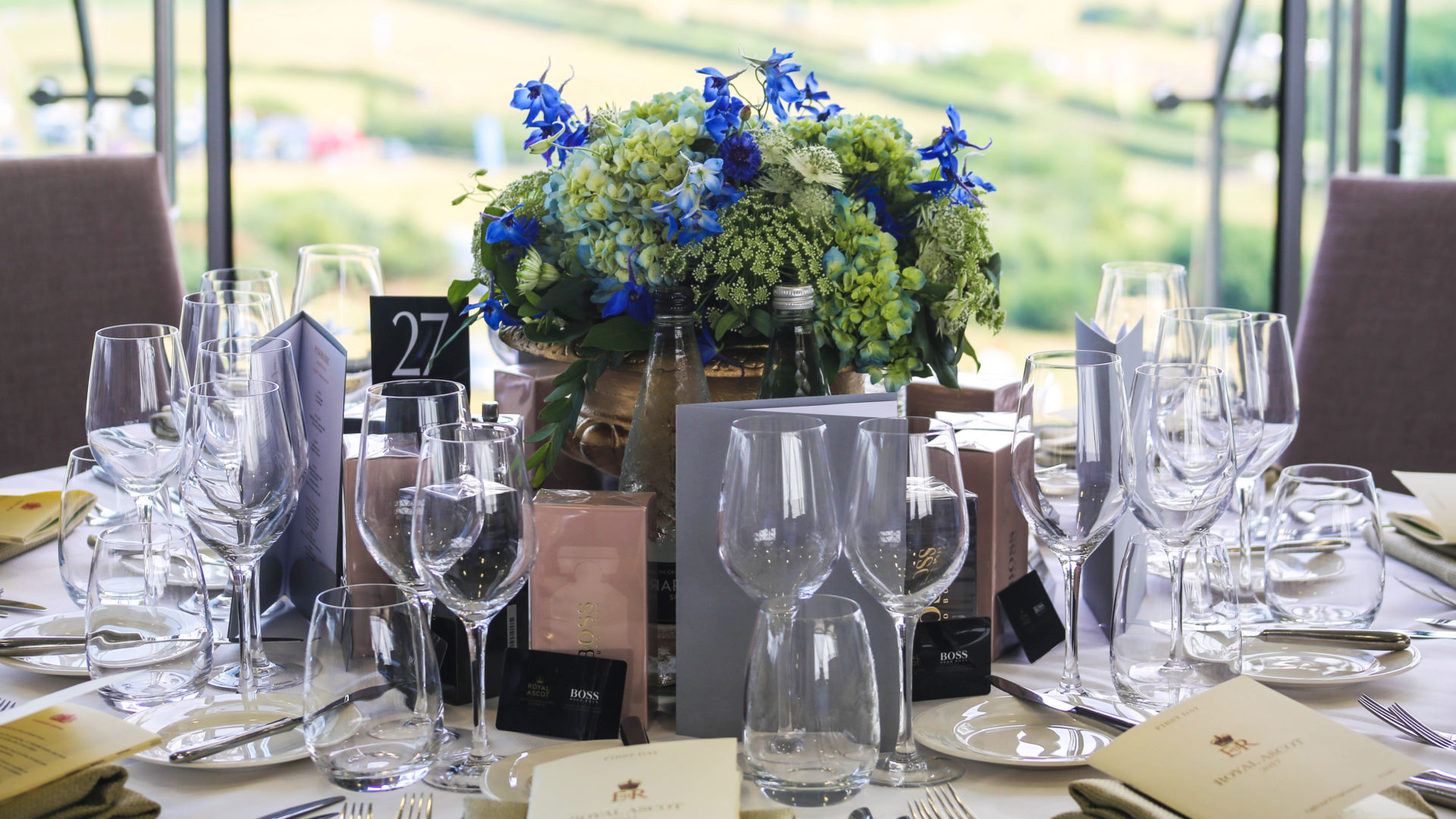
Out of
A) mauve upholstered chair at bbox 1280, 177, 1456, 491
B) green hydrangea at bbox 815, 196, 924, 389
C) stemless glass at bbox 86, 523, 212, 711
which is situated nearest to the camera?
stemless glass at bbox 86, 523, 212, 711

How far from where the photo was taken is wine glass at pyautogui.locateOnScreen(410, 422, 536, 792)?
0.76 m

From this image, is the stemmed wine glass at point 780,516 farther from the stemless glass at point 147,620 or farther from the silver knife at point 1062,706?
the stemless glass at point 147,620

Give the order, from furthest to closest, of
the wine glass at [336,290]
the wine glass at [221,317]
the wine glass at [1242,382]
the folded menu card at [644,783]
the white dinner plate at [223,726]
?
the wine glass at [336,290]
the wine glass at [221,317]
the wine glass at [1242,382]
the white dinner plate at [223,726]
the folded menu card at [644,783]

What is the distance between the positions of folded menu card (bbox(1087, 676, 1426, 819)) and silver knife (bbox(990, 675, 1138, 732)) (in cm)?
5

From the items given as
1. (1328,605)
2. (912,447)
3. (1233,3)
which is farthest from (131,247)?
(1233,3)

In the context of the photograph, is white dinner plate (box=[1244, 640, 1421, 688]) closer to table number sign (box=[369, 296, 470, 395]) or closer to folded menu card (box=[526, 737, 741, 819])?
folded menu card (box=[526, 737, 741, 819])

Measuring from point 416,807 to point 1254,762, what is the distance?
0.51 metres

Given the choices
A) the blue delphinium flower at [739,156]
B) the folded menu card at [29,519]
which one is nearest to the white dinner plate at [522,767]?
the blue delphinium flower at [739,156]

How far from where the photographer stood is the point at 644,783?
2.34ft

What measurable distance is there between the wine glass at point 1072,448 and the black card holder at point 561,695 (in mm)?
323

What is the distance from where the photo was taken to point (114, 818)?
716mm

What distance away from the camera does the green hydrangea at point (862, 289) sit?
1008 millimetres

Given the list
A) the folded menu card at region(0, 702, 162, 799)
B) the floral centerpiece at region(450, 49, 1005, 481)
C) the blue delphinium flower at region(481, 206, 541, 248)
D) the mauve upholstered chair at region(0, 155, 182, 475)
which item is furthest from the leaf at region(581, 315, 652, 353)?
the mauve upholstered chair at region(0, 155, 182, 475)

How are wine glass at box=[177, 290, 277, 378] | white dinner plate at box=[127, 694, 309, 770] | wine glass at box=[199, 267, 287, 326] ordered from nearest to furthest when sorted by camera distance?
1. white dinner plate at box=[127, 694, 309, 770]
2. wine glass at box=[177, 290, 277, 378]
3. wine glass at box=[199, 267, 287, 326]
